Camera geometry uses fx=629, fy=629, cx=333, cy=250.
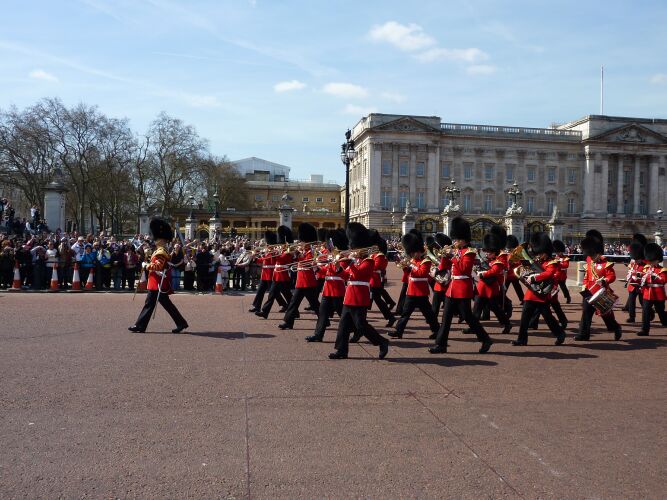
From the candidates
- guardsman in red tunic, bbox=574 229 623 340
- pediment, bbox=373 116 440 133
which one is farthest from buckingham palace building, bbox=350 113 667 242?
guardsman in red tunic, bbox=574 229 623 340

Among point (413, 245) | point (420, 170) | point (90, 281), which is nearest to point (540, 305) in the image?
point (413, 245)

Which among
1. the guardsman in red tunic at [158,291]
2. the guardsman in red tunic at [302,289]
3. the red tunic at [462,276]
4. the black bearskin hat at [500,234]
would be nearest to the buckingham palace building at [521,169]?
the black bearskin hat at [500,234]

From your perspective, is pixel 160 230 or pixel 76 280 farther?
pixel 76 280

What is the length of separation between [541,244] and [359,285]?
3645 mm

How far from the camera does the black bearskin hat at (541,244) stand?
32.9 ft

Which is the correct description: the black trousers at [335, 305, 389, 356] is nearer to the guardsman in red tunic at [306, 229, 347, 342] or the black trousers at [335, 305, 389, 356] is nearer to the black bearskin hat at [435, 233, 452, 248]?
the guardsman in red tunic at [306, 229, 347, 342]

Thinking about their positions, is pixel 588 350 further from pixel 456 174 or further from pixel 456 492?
pixel 456 174

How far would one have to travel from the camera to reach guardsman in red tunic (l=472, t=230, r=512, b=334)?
10.3m

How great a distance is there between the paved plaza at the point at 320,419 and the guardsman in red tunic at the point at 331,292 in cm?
31

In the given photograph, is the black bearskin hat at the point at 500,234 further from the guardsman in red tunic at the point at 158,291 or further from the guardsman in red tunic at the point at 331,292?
the guardsman in red tunic at the point at 158,291

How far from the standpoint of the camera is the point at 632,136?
7462 centimetres

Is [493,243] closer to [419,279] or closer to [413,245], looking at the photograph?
[413,245]

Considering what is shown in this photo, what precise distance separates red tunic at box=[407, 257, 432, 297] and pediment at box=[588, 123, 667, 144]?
71.3m

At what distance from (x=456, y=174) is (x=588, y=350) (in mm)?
65123
